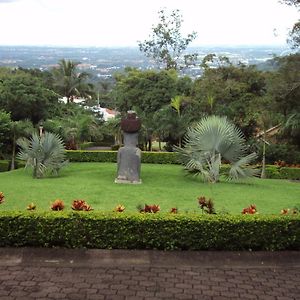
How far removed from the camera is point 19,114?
84.7 ft

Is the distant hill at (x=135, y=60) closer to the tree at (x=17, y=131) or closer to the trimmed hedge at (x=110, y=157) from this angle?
the trimmed hedge at (x=110, y=157)

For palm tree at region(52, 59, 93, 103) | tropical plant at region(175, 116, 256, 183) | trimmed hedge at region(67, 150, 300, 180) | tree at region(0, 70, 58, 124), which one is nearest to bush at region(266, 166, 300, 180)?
trimmed hedge at region(67, 150, 300, 180)

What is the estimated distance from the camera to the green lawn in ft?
35.5

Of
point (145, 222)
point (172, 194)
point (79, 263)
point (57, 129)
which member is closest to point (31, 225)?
point (79, 263)

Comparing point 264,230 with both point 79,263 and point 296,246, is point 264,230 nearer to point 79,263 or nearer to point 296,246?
point 296,246

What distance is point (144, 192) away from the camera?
12.8m

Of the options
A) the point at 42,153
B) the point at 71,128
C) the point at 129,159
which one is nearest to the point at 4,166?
the point at 71,128

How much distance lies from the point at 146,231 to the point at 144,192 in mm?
5864

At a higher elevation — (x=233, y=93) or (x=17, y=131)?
(x=233, y=93)

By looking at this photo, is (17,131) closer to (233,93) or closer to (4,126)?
(4,126)

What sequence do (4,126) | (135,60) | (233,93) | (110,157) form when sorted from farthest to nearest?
(135,60), (233,93), (110,157), (4,126)

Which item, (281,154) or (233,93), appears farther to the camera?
(233,93)

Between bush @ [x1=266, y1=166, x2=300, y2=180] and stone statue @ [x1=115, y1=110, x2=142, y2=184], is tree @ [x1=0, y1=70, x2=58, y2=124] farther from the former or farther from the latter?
bush @ [x1=266, y1=166, x2=300, y2=180]

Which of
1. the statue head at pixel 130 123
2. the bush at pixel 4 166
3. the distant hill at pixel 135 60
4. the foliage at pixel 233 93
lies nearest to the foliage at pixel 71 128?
the bush at pixel 4 166
